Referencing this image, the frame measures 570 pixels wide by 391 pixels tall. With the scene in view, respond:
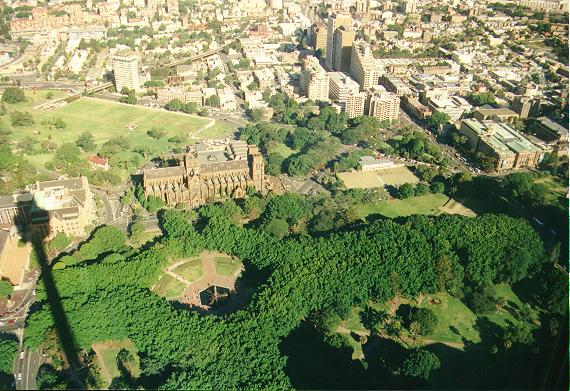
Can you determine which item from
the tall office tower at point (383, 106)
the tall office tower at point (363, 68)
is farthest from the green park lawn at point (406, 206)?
the tall office tower at point (363, 68)

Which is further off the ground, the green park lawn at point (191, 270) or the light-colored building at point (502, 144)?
the light-colored building at point (502, 144)

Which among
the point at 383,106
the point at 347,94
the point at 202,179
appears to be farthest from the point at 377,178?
the point at 347,94

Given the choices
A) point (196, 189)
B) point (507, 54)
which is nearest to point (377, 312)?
point (196, 189)

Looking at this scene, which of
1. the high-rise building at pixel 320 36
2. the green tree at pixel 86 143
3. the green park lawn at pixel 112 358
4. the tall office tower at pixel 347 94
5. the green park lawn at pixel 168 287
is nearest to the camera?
the green park lawn at pixel 112 358

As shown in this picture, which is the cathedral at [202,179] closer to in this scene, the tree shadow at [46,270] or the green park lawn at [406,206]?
the tree shadow at [46,270]

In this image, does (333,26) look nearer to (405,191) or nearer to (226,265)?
(405,191)

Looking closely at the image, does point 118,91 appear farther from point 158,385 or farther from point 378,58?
point 158,385
